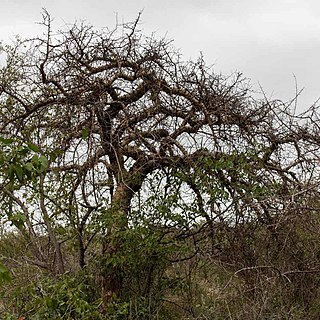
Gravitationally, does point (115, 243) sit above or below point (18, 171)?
above

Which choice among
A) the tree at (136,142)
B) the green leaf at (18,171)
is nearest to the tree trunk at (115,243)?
the tree at (136,142)

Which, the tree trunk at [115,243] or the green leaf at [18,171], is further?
the tree trunk at [115,243]

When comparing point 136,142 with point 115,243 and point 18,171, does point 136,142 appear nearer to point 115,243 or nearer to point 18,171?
point 115,243

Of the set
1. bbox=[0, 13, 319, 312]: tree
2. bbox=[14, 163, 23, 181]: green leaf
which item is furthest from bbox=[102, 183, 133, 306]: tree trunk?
bbox=[14, 163, 23, 181]: green leaf

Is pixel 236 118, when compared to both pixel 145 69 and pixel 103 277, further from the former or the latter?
pixel 103 277

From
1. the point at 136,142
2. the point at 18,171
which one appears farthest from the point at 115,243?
the point at 18,171

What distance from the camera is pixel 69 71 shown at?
6621 millimetres

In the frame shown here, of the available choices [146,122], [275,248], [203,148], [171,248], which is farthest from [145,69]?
[275,248]

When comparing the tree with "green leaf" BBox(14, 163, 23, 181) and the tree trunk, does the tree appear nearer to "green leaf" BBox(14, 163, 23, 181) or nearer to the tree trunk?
the tree trunk

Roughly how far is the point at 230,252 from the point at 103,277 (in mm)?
1427

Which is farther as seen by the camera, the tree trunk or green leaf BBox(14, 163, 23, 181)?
the tree trunk

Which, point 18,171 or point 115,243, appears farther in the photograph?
point 115,243

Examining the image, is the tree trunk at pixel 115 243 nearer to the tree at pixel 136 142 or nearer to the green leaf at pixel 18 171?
the tree at pixel 136 142

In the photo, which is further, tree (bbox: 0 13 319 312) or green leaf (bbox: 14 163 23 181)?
tree (bbox: 0 13 319 312)
